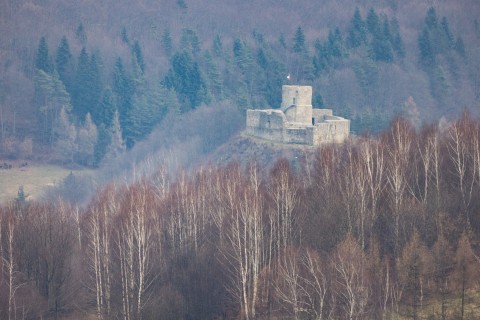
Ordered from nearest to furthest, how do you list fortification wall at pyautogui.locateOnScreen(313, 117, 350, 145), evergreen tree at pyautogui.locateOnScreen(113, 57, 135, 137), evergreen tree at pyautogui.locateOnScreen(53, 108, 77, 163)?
fortification wall at pyautogui.locateOnScreen(313, 117, 350, 145), evergreen tree at pyautogui.locateOnScreen(53, 108, 77, 163), evergreen tree at pyautogui.locateOnScreen(113, 57, 135, 137)

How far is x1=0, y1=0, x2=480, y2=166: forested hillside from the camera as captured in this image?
101m

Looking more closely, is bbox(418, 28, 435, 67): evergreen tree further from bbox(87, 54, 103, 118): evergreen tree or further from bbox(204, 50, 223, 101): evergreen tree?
bbox(87, 54, 103, 118): evergreen tree

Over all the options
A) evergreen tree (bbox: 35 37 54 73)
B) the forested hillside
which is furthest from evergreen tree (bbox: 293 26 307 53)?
evergreen tree (bbox: 35 37 54 73)

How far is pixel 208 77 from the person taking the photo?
10538 centimetres

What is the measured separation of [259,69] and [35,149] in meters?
16.6

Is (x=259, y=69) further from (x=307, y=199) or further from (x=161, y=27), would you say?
(x=307, y=199)

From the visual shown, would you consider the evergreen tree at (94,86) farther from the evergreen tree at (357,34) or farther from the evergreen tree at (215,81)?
the evergreen tree at (357,34)

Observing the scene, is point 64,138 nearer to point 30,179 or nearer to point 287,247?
point 30,179

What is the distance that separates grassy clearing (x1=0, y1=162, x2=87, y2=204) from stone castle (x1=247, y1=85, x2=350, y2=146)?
13672 millimetres

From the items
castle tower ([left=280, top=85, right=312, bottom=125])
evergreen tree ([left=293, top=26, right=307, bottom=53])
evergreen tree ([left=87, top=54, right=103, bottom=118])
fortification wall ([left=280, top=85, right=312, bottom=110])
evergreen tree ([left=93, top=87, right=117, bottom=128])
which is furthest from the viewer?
evergreen tree ([left=87, top=54, right=103, bottom=118])

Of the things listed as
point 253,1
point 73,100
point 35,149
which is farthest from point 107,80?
point 253,1

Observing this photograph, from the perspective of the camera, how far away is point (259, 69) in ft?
336

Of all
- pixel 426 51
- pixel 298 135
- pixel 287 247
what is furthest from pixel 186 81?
pixel 287 247

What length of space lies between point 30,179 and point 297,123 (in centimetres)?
1869
